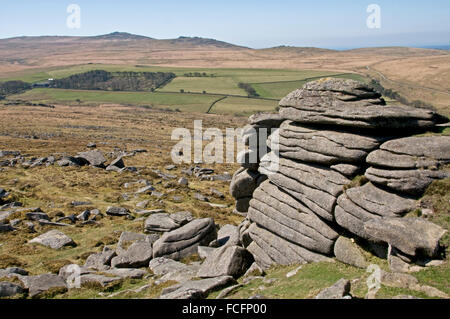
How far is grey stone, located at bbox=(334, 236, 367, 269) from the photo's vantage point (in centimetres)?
2131

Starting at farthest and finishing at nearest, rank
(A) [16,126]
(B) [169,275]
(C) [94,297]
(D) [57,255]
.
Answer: (A) [16,126] < (D) [57,255] < (B) [169,275] < (C) [94,297]

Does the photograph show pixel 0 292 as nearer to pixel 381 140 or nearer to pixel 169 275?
pixel 169 275

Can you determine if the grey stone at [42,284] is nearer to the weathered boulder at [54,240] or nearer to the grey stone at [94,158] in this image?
the weathered boulder at [54,240]

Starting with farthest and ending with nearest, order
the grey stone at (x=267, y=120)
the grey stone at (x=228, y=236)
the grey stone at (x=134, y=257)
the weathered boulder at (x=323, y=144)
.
Answer: the grey stone at (x=267, y=120)
the grey stone at (x=228, y=236)
the grey stone at (x=134, y=257)
the weathered boulder at (x=323, y=144)

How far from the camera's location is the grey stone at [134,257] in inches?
Answer: 1089

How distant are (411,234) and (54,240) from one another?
89.7 ft

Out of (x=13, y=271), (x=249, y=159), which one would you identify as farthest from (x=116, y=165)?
(x=13, y=271)

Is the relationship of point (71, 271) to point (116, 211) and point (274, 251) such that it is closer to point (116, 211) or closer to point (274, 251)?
point (116, 211)

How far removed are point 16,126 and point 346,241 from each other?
102 meters

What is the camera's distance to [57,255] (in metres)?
29.7

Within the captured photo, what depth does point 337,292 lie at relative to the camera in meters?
15.9

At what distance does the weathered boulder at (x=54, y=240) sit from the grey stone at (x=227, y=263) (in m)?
13.5

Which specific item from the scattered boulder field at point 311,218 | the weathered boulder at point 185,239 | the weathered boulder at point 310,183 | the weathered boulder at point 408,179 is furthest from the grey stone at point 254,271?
the weathered boulder at point 408,179
